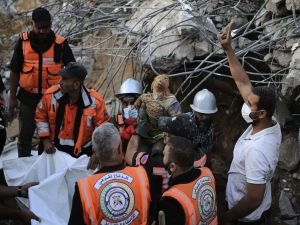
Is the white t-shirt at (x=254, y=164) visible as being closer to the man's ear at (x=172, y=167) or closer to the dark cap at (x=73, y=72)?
the man's ear at (x=172, y=167)

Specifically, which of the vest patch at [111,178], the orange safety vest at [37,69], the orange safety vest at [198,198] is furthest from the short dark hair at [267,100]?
the orange safety vest at [37,69]

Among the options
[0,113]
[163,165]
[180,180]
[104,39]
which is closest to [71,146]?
[0,113]

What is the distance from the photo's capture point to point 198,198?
323 centimetres

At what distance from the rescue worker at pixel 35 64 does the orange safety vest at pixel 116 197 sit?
7.26 ft

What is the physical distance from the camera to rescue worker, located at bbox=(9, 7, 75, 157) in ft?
16.8

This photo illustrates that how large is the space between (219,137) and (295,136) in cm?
86

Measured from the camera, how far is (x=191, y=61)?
5.61 meters

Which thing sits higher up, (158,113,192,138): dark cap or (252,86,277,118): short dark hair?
(252,86,277,118): short dark hair

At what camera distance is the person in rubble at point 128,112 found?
16.7 feet

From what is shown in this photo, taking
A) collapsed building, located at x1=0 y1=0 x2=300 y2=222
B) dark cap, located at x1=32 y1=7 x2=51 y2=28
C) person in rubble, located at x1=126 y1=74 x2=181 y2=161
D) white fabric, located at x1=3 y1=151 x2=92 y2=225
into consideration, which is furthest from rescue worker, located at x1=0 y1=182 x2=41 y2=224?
collapsed building, located at x1=0 y1=0 x2=300 y2=222

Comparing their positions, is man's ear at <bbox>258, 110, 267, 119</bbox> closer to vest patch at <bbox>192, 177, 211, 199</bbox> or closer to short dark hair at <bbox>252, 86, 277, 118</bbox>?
short dark hair at <bbox>252, 86, 277, 118</bbox>

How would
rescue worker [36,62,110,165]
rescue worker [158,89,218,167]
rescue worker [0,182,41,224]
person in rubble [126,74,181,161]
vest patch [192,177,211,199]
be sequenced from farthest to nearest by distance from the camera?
person in rubble [126,74,181,161]
rescue worker [36,62,110,165]
rescue worker [158,89,218,167]
rescue worker [0,182,41,224]
vest patch [192,177,211,199]

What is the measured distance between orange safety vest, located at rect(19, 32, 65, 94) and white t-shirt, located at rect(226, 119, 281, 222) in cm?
208

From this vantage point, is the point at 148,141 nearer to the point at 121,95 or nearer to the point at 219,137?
the point at 121,95
